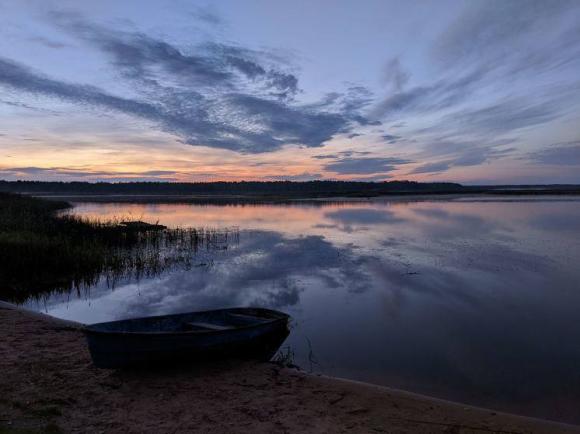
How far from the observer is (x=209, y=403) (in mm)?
6539

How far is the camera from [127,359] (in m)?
7.12

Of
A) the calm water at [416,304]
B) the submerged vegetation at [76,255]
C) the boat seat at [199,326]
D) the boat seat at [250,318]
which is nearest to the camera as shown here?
the calm water at [416,304]

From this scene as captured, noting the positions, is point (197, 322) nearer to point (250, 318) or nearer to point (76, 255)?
point (250, 318)

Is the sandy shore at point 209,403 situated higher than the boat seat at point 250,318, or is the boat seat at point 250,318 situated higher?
the boat seat at point 250,318

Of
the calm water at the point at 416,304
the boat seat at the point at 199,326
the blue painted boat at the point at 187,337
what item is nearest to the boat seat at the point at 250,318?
the blue painted boat at the point at 187,337

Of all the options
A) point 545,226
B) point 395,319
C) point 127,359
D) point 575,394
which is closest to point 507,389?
point 575,394

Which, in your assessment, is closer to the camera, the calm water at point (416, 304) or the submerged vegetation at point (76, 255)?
the calm water at point (416, 304)

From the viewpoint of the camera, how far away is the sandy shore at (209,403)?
19.1 ft

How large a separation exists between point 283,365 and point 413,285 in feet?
24.0

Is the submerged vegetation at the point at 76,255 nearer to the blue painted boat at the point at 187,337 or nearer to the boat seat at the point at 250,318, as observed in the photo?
the blue painted boat at the point at 187,337

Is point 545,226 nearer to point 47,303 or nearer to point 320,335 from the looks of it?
point 320,335

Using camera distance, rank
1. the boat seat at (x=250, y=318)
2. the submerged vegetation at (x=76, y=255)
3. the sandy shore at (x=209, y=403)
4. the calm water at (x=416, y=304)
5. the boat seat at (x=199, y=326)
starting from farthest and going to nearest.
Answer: the submerged vegetation at (x=76, y=255)
the boat seat at (x=250, y=318)
the boat seat at (x=199, y=326)
the calm water at (x=416, y=304)
the sandy shore at (x=209, y=403)

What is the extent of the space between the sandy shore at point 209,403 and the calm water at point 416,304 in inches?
34.7

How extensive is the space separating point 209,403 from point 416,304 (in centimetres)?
743
